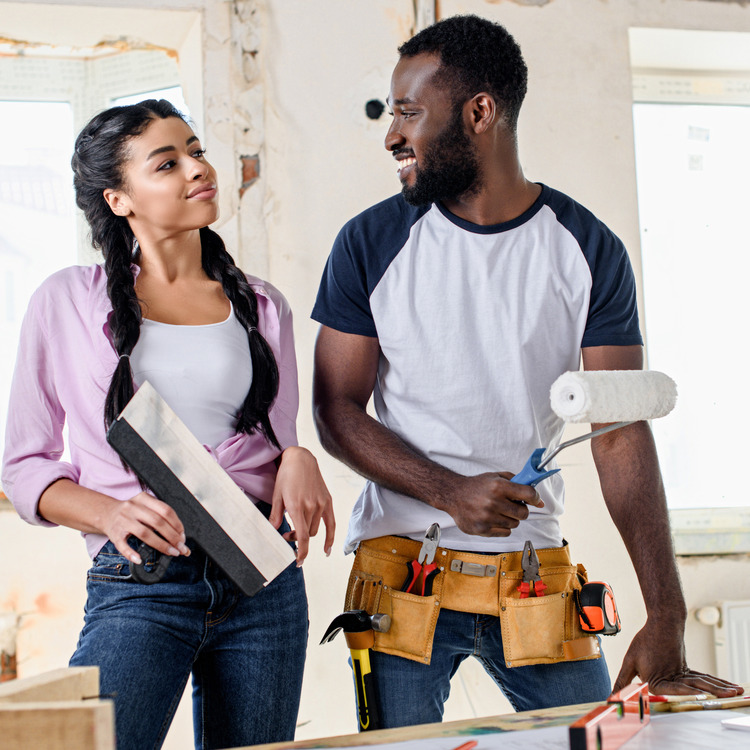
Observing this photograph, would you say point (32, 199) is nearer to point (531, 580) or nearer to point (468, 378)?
point (468, 378)

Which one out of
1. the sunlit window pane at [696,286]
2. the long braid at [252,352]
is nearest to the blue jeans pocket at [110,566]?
the long braid at [252,352]

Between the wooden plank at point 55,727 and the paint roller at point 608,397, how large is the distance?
1.95ft

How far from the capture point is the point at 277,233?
239 centimetres

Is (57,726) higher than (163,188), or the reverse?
(163,188)

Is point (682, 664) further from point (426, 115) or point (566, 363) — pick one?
point (426, 115)

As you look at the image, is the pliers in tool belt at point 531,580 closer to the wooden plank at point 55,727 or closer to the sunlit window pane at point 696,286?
the wooden plank at point 55,727

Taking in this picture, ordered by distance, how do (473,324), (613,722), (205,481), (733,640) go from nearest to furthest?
(613,722), (205,481), (473,324), (733,640)

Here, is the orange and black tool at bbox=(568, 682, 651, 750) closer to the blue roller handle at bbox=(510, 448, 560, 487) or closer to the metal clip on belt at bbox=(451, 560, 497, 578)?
the blue roller handle at bbox=(510, 448, 560, 487)

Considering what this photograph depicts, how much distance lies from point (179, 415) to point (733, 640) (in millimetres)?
2097

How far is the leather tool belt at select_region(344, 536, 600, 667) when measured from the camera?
134cm

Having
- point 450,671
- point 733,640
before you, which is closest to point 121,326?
point 450,671

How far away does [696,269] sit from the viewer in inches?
116

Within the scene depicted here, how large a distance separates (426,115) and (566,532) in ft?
4.77

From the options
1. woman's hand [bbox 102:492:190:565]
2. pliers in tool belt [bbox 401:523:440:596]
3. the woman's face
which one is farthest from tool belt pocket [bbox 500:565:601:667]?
the woman's face
